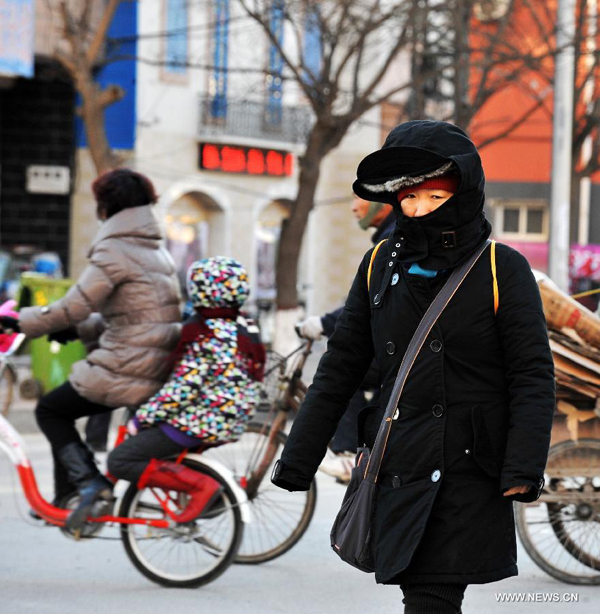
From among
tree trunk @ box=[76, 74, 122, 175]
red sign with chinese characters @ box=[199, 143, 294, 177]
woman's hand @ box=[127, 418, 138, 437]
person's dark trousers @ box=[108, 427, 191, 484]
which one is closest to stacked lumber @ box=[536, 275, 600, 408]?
person's dark trousers @ box=[108, 427, 191, 484]

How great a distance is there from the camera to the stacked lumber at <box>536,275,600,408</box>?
16.7 feet

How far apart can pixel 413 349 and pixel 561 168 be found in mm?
11861

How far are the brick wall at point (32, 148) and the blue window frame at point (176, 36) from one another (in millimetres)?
2769

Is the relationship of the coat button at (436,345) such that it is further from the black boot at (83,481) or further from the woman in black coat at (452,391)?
the black boot at (83,481)

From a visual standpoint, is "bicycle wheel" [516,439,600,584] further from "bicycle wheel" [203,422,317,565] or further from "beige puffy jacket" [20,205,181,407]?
"beige puffy jacket" [20,205,181,407]

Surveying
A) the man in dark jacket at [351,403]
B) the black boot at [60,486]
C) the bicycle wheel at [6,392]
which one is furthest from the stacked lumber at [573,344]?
the bicycle wheel at [6,392]

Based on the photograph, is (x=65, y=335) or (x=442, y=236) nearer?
(x=442, y=236)

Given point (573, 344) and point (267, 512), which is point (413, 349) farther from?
point (267, 512)

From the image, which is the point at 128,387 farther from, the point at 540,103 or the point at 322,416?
the point at 540,103

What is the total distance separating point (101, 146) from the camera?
14039 mm

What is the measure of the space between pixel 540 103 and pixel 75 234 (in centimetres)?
861

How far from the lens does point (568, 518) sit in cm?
536

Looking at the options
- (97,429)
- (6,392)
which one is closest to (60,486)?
(97,429)

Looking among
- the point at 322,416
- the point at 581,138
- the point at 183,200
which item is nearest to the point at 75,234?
the point at 183,200
